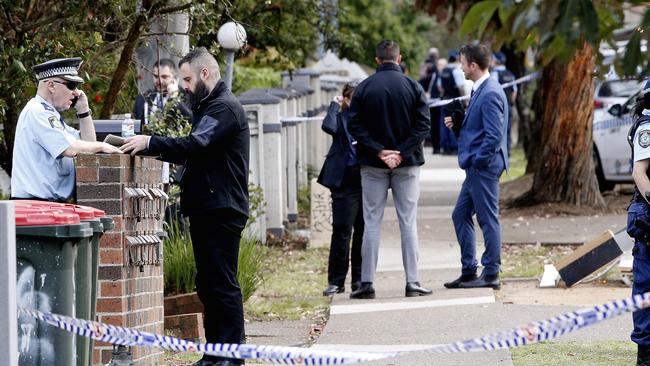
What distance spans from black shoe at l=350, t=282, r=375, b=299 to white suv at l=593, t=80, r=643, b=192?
750cm

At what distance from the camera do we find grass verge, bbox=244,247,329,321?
10.1 meters

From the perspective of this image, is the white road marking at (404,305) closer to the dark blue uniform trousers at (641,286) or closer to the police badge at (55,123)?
the dark blue uniform trousers at (641,286)

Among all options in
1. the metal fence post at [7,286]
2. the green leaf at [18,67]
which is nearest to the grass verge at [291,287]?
the green leaf at [18,67]

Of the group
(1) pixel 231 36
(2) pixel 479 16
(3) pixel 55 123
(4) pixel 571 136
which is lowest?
(4) pixel 571 136

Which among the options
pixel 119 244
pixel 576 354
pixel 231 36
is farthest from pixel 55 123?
pixel 576 354

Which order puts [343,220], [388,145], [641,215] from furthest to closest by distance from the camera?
[343,220] < [388,145] < [641,215]

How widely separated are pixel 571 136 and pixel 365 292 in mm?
6680

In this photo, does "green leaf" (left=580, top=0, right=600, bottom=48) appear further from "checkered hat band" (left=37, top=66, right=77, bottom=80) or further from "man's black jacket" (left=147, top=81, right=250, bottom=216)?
"checkered hat band" (left=37, top=66, right=77, bottom=80)

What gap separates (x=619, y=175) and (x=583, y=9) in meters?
14.2

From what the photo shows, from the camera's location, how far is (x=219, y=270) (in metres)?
7.62

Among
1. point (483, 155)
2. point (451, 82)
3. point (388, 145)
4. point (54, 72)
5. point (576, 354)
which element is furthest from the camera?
point (451, 82)

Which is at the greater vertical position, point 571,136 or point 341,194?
point 571,136

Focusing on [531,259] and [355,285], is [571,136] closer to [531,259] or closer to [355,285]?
[531,259]

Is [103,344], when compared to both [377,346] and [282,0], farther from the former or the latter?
[282,0]
